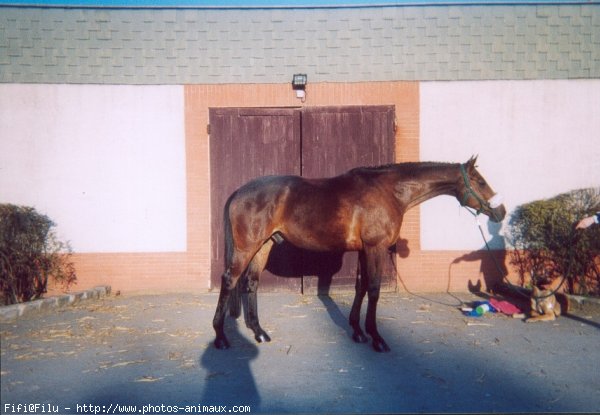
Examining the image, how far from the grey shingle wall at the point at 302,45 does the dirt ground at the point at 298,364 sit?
14.1 feet

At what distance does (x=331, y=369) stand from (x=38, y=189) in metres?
6.50

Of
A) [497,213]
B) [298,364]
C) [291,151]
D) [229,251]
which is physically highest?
→ [291,151]

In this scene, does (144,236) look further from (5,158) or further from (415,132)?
(415,132)

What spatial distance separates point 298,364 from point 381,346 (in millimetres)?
1012

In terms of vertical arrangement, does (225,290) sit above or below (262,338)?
above

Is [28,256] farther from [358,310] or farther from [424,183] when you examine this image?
[424,183]

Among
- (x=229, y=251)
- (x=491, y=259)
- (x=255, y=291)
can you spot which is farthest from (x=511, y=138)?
(x=229, y=251)

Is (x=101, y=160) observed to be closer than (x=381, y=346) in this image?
No

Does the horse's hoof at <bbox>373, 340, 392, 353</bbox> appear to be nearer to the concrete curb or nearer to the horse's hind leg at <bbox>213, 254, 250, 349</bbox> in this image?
the horse's hind leg at <bbox>213, 254, 250, 349</bbox>

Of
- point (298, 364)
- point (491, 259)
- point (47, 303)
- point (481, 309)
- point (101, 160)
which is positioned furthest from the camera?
point (101, 160)

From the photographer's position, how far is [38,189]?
7992mm

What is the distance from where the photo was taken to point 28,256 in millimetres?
7223

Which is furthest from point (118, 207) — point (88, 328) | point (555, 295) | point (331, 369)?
point (555, 295)

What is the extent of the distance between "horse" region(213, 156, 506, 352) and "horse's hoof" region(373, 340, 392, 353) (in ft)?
1.05
